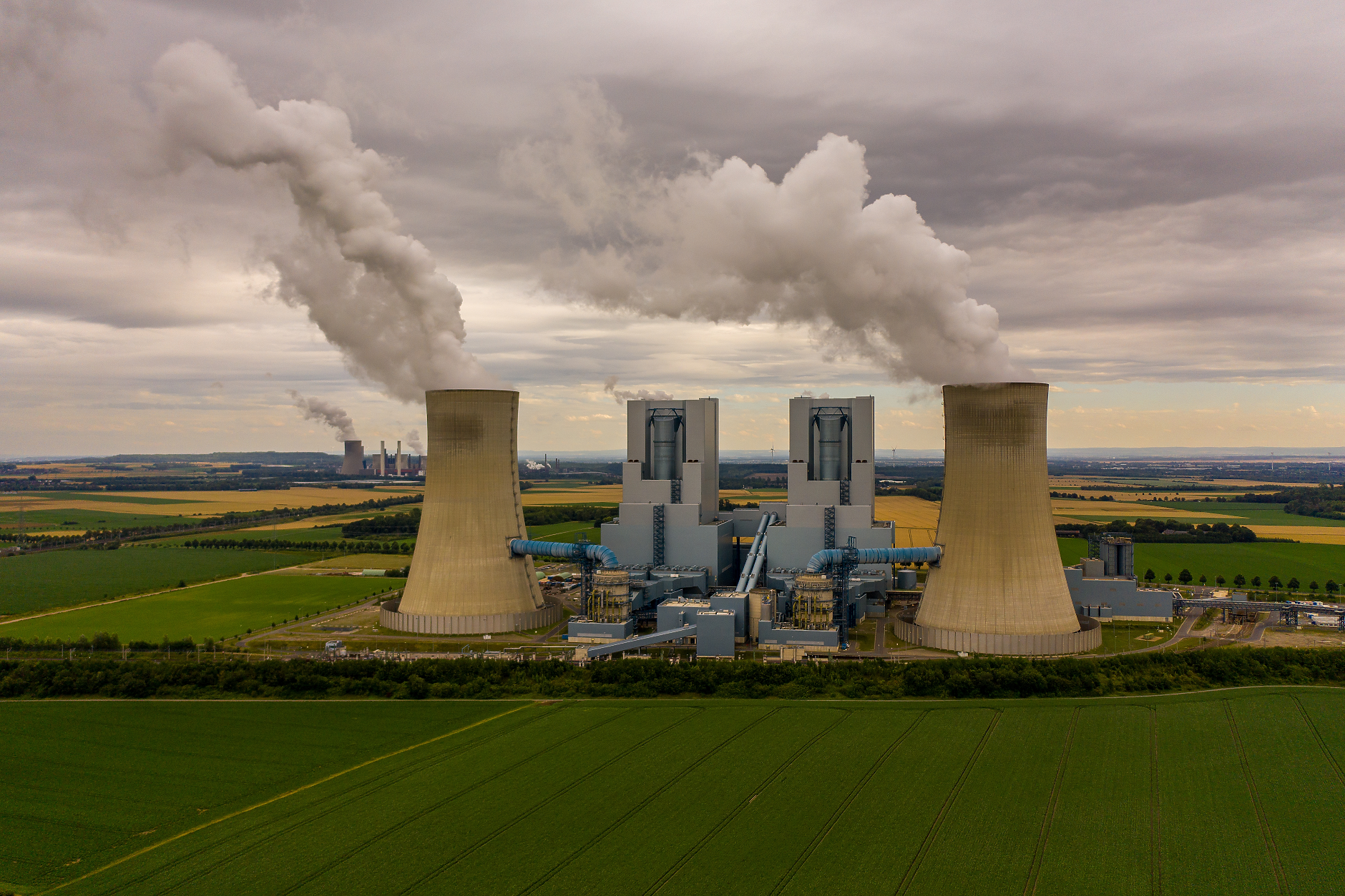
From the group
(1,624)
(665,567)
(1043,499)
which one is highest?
(1043,499)

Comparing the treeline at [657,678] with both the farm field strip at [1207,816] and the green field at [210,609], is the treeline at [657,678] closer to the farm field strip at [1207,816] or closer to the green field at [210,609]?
the farm field strip at [1207,816]

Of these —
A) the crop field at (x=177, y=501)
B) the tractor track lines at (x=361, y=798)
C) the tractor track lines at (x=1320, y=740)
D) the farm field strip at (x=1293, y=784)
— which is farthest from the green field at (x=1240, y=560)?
the crop field at (x=177, y=501)

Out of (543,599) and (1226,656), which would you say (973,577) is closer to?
(1226,656)

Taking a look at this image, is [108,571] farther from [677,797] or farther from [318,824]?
[677,797]

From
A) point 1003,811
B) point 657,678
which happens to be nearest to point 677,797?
point 1003,811

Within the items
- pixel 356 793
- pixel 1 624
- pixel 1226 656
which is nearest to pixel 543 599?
pixel 356 793

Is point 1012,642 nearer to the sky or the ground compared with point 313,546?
nearer to the sky
